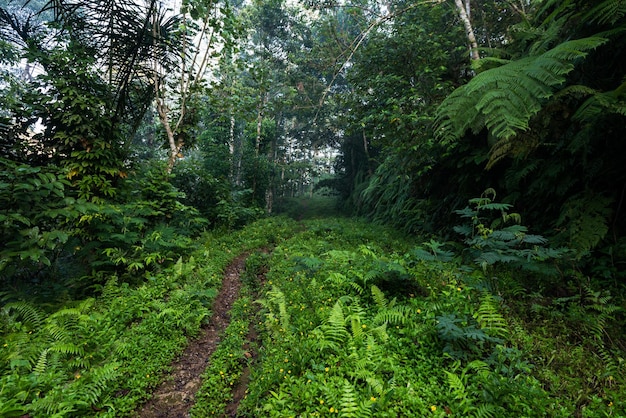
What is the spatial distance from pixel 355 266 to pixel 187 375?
3.14 m

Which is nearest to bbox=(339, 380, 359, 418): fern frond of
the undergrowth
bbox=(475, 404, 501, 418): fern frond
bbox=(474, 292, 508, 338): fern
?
bbox=(475, 404, 501, 418): fern frond

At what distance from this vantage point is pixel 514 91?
257 cm

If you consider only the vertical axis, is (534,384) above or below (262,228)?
below

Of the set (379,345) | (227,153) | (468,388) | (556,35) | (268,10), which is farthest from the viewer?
(268,10)

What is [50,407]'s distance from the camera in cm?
269

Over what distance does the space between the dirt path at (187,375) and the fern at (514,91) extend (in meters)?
4.47

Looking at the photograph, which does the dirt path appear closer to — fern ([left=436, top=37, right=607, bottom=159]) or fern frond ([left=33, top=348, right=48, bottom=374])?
fern frond ([left=33, top=348, right=48, bottom=374])

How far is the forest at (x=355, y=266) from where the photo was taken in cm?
267

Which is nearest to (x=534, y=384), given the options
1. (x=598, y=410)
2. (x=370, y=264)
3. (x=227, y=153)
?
(x=598, y=410)

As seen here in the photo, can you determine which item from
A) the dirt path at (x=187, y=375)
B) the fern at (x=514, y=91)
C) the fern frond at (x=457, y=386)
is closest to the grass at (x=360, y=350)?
the fern frond at (x=457, y=386)

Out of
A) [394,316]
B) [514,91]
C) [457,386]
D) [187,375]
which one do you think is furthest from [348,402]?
A: [514,91]

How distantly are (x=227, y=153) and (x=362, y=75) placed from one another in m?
10.3

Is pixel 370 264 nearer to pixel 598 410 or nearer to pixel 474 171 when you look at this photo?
pixel 598 410

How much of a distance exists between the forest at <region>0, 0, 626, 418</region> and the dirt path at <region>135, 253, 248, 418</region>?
30mm
